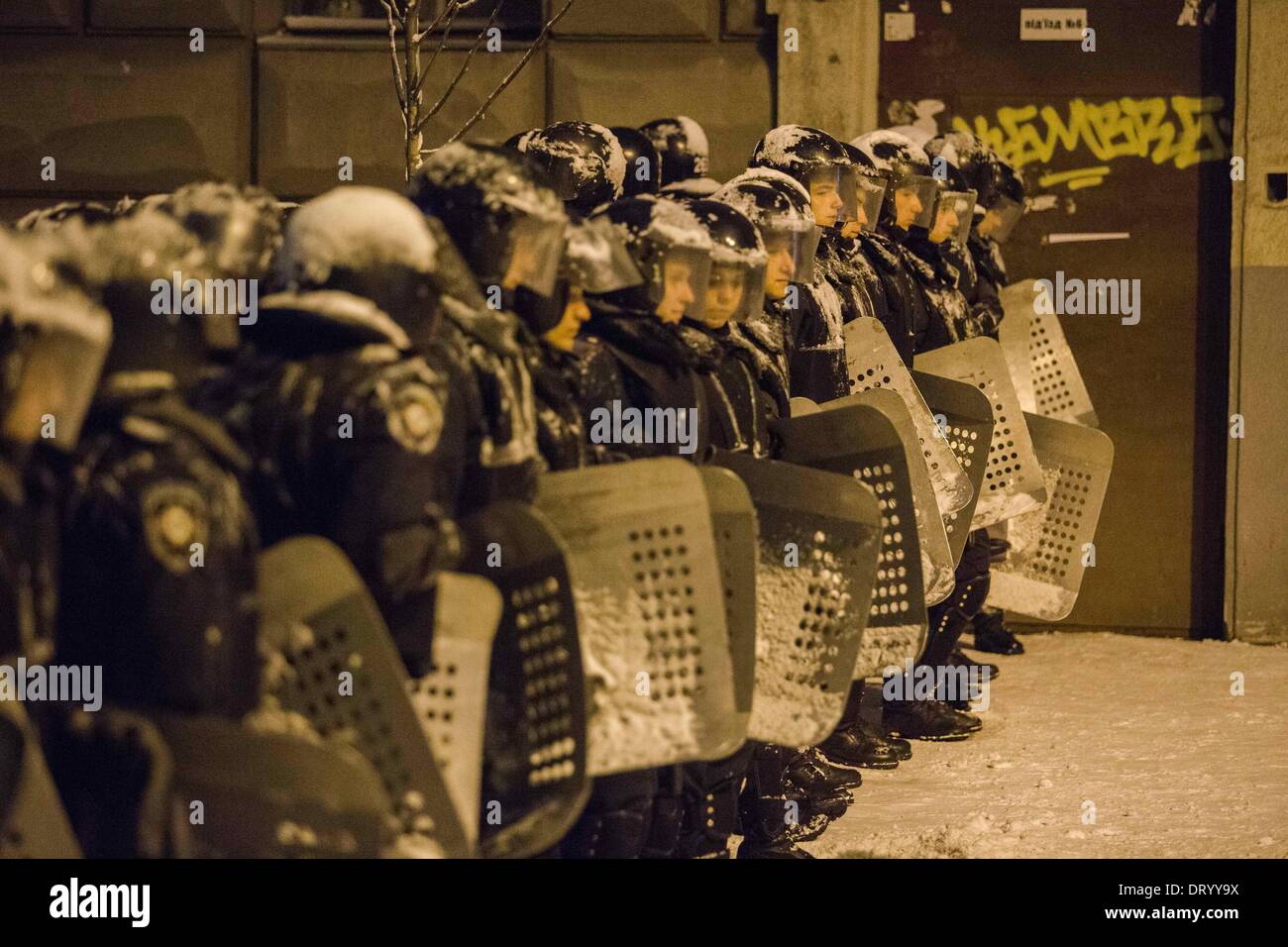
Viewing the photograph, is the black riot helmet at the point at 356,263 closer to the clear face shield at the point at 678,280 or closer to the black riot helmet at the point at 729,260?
the clear face shield at the point at 678,280

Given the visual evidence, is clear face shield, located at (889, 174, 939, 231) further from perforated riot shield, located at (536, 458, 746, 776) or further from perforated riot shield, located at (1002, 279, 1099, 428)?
perforated riot shield, located at (536, 458, 746, 776)

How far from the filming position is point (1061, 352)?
8.92 meters

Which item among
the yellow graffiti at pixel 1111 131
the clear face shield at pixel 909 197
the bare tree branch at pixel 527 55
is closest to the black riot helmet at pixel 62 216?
the bare tree branch at pixel 527 55

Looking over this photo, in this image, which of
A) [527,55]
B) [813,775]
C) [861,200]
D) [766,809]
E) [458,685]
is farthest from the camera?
[527,55]

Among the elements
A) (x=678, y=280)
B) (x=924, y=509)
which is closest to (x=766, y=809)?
(x=924, y=509)

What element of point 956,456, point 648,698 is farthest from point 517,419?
point 956,456

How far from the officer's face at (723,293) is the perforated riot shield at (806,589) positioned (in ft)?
1.61

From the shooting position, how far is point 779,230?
6.08 meters

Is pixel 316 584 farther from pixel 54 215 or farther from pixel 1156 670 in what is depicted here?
pixel 1156 670

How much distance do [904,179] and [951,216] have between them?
1.24ft

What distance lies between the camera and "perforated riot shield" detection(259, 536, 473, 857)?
3369mm

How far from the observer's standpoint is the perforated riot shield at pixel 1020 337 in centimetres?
877

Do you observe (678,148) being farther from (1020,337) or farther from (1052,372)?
(1052,372)

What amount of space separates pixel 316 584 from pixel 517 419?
892 millimetres
